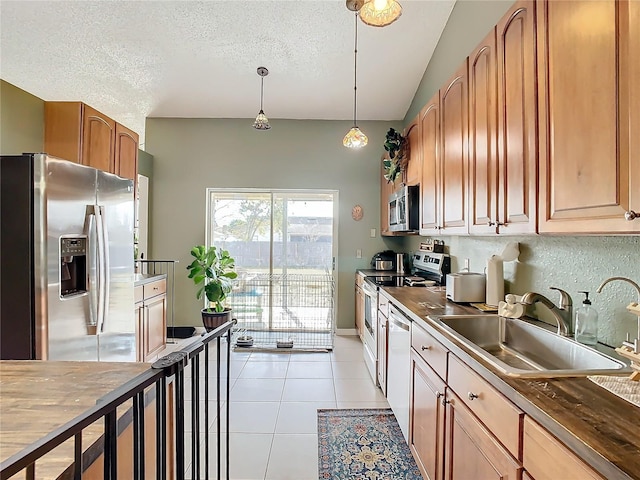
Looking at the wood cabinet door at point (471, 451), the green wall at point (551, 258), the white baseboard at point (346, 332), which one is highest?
the green wall at point (551, 258)

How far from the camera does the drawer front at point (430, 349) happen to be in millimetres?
1555

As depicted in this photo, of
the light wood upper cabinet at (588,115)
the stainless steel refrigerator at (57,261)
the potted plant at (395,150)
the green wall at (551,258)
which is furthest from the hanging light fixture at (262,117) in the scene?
the light wood upper cabinet at (588,115)

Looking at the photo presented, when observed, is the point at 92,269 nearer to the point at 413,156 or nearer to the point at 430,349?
the point at 430,349

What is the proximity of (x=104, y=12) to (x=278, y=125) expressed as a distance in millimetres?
2232

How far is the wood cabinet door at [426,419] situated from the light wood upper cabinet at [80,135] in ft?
10.2

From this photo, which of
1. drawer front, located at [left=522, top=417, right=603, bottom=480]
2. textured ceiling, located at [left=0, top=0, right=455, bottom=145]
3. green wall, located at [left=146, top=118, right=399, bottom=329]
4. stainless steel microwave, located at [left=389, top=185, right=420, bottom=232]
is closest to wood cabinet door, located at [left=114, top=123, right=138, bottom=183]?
textured ceiling, located at [left=0, top=0, right=455, bottom=145]

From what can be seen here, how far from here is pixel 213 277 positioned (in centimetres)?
432

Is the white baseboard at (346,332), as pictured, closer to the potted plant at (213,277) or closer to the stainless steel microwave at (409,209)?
the potted plant at (213,277)

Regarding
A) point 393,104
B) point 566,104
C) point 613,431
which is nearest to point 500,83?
point 566,104

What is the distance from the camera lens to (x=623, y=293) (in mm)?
1351

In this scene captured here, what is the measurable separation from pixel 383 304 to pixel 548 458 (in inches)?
79.6

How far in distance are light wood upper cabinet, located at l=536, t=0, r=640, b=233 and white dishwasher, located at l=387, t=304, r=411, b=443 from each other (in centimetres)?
112

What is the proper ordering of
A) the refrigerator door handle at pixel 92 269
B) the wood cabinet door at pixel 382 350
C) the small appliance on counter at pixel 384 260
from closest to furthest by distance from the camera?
the refrigerator door handle at pixel 92 269 < the wood cabinet door at pixel 382 350 < the small appliance on counter at pixel 384 260

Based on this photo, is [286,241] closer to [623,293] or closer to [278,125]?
[278,125]
